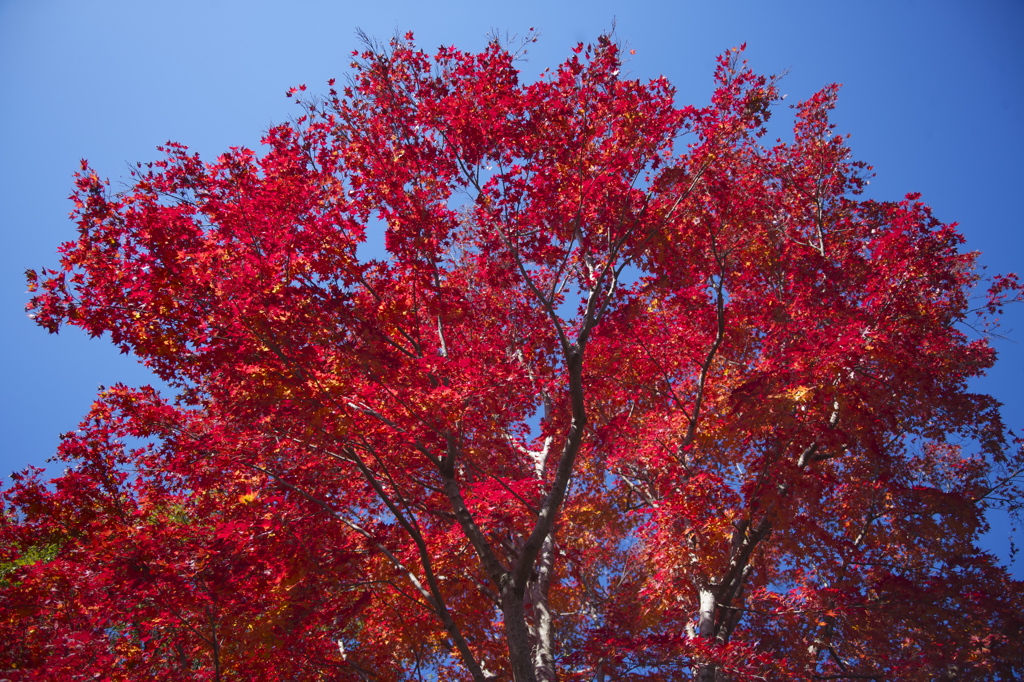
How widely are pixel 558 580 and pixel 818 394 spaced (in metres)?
7.85

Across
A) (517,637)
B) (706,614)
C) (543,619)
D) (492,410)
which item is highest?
(492,410)

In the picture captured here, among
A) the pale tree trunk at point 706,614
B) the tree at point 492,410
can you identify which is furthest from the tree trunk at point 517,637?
the pale tree trunk at point 706,614

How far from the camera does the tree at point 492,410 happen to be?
20.9 feet

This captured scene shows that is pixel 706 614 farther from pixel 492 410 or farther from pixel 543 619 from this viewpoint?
pixel 492 410

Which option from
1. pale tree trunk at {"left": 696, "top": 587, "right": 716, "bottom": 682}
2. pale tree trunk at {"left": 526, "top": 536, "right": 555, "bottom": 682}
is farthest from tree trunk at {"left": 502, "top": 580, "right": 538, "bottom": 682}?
pale tree trunk at {"left": 696, "top": 587, "right": 716, "bottom": 682}

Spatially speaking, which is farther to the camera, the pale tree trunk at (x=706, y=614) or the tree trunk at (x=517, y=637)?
the pale tree trunk at (x=706, y=614)

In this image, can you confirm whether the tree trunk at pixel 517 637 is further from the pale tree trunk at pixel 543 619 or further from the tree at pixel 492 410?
the pale tree trunk at pixel 543 619

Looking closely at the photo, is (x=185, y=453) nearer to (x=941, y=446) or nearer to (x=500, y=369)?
(x=500, y=369)

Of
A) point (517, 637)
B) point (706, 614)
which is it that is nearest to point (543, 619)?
point (706, 614)

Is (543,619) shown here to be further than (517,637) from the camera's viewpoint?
Yes

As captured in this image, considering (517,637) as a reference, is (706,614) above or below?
above

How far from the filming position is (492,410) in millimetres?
7656

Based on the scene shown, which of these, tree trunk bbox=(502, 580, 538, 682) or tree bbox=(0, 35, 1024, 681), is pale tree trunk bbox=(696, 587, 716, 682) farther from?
tree trunk bbox=(502, 580, 538, 682)

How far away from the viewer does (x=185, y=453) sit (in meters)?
7.34
